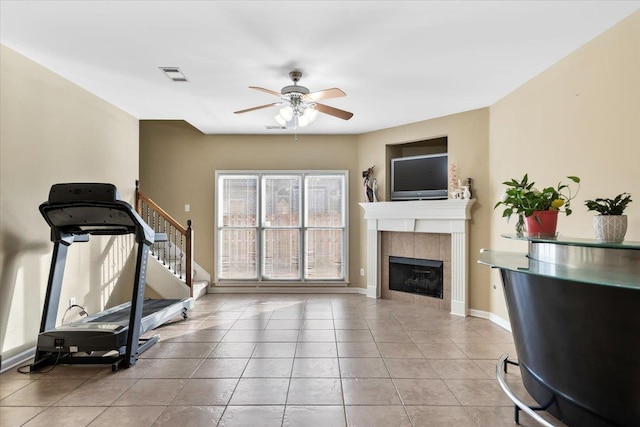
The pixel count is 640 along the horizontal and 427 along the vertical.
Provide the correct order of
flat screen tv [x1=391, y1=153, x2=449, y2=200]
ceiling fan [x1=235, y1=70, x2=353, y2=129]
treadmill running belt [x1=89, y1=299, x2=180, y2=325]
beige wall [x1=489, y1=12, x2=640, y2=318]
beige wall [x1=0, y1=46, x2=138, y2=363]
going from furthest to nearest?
flat screen tv [x1=391, y1=153, x2=449, y2=200], treadmill running belt [x1=89, y1=299, x2=180, y2=325], ceiling fan [x1=235, y1=70, x2=353, y2=129], beige wall [x1=0, y1=46, x2=138, y2=363], beige wall [x1=489, y1=12, x2=640, y2=318]

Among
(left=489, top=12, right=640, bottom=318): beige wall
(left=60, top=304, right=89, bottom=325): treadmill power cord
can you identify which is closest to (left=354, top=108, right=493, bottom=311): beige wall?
(left=489, top=12, right=640, bottom=318): beige wall

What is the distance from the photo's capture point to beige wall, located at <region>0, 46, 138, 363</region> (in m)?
3.40

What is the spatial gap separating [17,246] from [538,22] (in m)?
4.89

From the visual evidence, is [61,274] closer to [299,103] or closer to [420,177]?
[299,103]

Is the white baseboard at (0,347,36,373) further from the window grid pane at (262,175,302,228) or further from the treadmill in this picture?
the window grid pane at (262,175,302,228)

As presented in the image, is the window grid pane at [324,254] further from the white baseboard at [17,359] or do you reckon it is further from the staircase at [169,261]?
the white baseboard at [17,359]

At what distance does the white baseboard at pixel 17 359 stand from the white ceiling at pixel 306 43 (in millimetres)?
2822

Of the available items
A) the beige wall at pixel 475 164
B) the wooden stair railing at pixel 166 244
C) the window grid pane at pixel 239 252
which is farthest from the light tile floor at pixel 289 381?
the window grid pane at pixel 239 252

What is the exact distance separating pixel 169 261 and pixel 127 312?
157cm

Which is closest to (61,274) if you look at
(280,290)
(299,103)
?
(299,103)

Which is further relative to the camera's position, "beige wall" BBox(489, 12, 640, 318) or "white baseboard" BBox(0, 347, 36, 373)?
"white baseboard" BBox(0, 347, 36, 373)

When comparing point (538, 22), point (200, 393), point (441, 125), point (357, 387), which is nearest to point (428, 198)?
point (441, 125)

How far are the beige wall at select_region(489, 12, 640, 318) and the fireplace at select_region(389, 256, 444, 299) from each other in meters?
1.42

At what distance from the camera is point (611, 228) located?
219 centimetres
